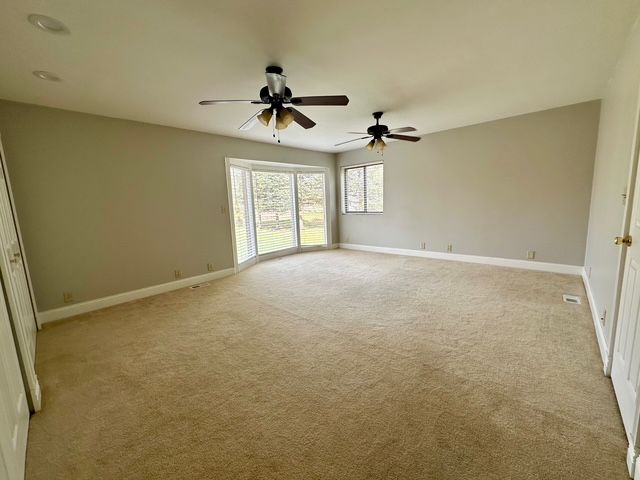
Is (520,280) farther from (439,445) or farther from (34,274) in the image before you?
(34,274)

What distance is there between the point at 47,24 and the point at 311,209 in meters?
5.16

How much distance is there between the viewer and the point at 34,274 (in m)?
3.05

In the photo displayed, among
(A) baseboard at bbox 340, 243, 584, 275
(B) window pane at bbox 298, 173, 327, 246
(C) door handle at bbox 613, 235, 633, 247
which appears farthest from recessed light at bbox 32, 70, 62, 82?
(A) baseboard at bbox 340, 243, 584, 275

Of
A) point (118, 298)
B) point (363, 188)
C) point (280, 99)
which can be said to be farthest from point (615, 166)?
point (118, 298)

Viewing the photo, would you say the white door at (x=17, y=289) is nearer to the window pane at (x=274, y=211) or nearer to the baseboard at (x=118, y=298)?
the baseboard at (x=118, y=298)

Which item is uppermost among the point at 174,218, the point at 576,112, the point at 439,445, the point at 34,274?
the point at 576,112

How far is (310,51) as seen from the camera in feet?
7.13

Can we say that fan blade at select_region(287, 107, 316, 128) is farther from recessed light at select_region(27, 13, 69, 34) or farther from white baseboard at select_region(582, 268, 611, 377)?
white baseboard at select_region(582, 268, 611, 377)

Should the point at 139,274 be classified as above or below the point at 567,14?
below

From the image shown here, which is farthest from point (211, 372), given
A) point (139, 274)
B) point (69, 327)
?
point (139, 274)

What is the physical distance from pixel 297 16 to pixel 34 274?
153 inches

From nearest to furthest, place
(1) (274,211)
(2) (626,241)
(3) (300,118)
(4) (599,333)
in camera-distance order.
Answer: (2) (626,241) < (4) (599,333) < (3) (300,118) < (1) (274,211)

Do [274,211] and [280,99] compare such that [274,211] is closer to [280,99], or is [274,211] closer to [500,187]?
[280,99]

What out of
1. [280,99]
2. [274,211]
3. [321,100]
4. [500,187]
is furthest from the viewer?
[274,211]
